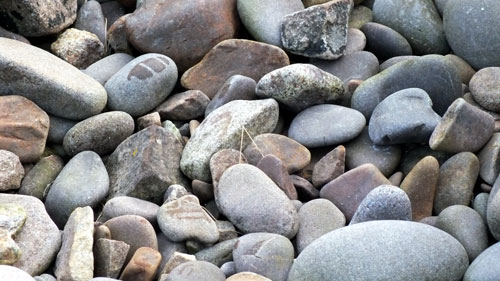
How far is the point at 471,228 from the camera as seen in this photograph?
329 cm

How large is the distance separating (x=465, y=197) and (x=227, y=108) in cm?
128

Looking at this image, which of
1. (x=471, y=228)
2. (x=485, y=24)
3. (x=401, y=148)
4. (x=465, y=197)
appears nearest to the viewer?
(x=471, y=228)

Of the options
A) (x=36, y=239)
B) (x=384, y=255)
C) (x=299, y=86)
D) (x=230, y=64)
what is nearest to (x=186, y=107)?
(x=230, y=64)

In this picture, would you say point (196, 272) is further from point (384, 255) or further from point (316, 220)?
point (384, 255)

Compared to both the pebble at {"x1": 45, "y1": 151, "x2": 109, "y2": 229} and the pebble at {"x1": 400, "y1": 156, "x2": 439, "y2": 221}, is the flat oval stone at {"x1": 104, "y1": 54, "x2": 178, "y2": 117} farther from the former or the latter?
the pebble at {"x1": 400, "y1": 156, "x2": 439, "y2": 221}

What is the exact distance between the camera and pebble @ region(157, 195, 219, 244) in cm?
348

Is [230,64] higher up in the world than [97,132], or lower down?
higher up

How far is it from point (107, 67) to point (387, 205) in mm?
2012

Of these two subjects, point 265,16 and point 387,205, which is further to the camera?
point 265,16

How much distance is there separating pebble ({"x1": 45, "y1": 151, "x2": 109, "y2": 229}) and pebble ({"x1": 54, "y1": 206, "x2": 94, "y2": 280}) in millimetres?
251

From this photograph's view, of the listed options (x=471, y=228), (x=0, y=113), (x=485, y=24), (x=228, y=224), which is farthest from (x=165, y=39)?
(x=471, y=228)

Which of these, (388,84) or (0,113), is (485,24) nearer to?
(388,84)

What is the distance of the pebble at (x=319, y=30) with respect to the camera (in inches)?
174

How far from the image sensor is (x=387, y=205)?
324cm
